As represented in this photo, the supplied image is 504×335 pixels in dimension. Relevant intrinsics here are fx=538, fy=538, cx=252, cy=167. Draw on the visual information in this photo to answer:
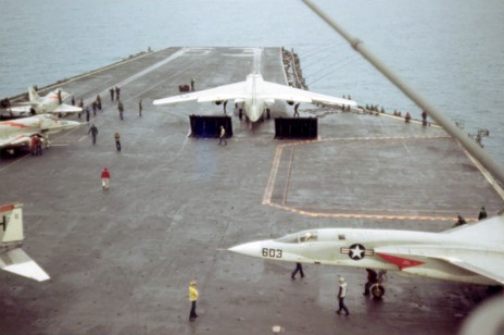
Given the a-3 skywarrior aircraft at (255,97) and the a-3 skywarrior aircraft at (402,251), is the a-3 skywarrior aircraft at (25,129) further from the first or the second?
the a-3 skywarrior aircraft at (402,251)

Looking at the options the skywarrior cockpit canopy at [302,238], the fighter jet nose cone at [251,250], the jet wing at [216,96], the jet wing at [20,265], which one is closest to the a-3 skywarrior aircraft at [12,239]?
the jet wing at [20,265]

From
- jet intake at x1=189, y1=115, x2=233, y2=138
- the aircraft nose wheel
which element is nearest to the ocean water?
jet intake at x1=189, y1=115, x2=233, y2=138

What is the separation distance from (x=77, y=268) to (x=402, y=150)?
87.2ft

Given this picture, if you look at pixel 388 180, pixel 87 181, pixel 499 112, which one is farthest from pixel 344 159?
pixel 499 112

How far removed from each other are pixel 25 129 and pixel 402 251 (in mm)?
30425

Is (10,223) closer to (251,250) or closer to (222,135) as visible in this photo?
(251,250)

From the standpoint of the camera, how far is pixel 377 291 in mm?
20281

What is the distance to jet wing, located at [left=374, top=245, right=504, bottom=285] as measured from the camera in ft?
62.9

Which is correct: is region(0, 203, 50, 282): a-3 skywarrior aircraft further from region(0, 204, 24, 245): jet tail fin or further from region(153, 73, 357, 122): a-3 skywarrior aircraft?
region(153, 73, 357, 122): a-3 skywarrior aircraft

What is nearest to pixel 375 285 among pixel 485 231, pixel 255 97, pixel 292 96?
pixel 485 231

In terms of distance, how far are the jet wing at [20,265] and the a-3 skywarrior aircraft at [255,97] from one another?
1110 inches

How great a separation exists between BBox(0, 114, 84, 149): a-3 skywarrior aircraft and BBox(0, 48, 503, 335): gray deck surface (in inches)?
54.3

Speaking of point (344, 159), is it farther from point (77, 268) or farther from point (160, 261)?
point (77, 268)

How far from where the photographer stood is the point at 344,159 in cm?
3872
